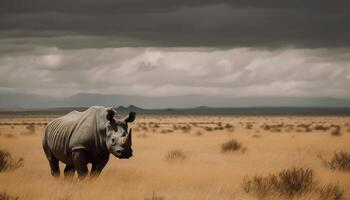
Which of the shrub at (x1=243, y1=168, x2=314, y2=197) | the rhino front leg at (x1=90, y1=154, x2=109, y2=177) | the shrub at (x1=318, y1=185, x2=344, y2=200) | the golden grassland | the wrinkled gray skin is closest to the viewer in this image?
the shrub at (x1=318, y1=185, x2=344, y2=200)

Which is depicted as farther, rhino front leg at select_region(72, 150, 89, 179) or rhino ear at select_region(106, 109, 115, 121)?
rhino front leg at select_region(72, 150, 89, 179)

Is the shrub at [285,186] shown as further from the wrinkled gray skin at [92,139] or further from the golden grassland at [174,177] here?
the wrinkled gray skin at [92,139]

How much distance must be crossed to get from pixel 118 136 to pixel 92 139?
2.68 ft

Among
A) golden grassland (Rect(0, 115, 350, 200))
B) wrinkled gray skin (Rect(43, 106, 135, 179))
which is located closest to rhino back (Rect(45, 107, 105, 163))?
wrinkled gray skin (Rect(43, 106, 135, 179))

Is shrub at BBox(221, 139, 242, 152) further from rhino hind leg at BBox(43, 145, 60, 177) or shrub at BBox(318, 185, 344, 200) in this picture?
shrub at BBox(318, 185, 344, 200)

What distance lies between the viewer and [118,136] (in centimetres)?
1185

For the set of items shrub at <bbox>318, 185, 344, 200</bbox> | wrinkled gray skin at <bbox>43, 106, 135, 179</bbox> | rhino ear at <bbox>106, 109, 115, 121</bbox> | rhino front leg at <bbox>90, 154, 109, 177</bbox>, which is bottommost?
shrub at <bbox>318, 185, 344, 200</bbox>

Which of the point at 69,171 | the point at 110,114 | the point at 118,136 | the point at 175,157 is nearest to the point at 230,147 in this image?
the point at 175,157

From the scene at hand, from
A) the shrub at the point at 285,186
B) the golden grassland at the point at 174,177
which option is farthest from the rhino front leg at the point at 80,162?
the shrub at the point at 285,186

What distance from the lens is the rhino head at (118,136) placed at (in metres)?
11.6

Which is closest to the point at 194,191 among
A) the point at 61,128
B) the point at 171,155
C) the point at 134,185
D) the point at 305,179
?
the point at 134,185

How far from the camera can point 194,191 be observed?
12.5 m

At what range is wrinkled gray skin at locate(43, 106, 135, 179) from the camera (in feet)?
39.0

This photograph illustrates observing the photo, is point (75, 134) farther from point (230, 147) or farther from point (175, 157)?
point (230, 147)
